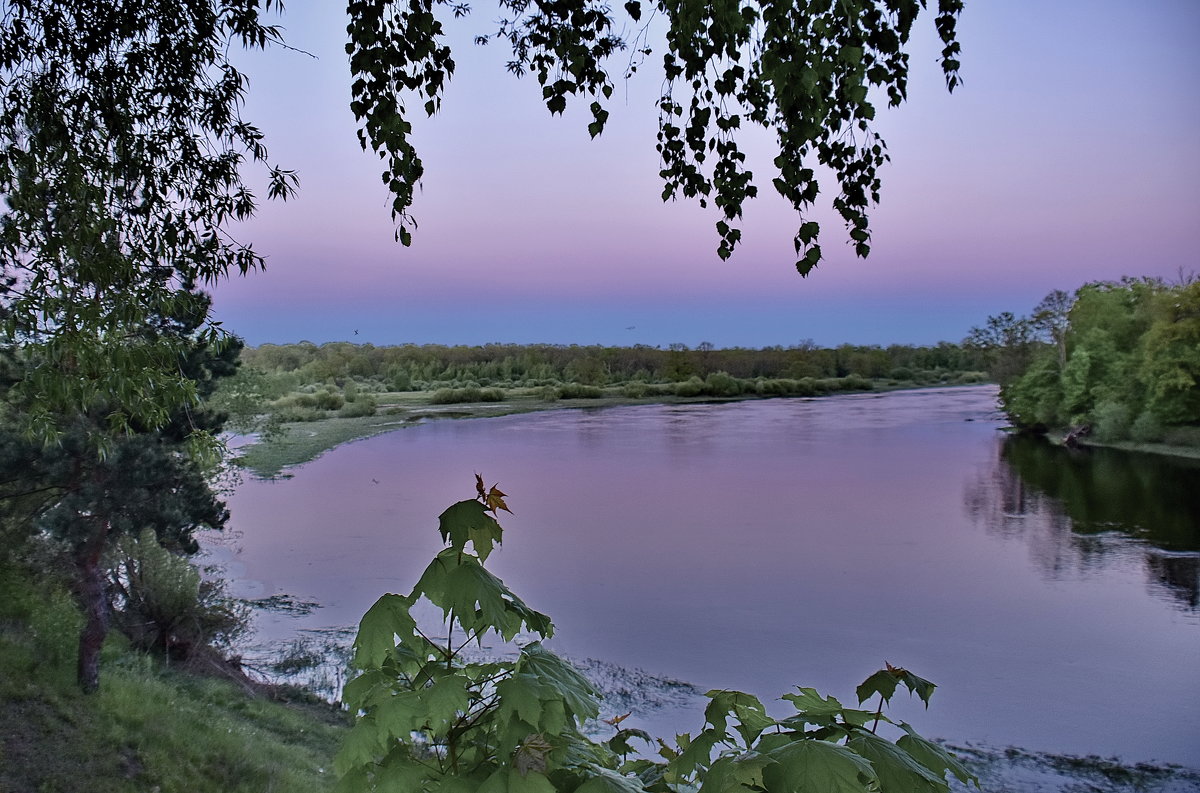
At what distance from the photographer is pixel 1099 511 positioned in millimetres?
12867

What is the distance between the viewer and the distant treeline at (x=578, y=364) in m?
15.0

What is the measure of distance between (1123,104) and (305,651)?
13921mm

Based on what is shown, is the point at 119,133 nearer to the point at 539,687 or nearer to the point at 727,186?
the point at 727,186

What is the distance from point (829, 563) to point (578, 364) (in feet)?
47.5

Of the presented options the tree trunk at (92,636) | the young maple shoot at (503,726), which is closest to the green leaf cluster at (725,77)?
the young maple shoot at (503,726)

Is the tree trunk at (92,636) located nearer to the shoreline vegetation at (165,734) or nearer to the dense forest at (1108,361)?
the shoreline vegetation at (165,734)

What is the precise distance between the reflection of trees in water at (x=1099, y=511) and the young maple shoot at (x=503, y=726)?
1041 centimetres

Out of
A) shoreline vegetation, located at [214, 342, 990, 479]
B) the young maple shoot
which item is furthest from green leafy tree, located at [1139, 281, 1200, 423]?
the young maple shoot

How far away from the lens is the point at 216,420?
19.4 ft

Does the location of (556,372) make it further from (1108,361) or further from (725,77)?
(725,77)

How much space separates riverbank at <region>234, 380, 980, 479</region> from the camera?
45.9 ft

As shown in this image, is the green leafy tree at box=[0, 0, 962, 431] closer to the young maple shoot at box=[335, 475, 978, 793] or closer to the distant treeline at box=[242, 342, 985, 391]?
the young maple shoot at box=[335, 475, 978, 793]

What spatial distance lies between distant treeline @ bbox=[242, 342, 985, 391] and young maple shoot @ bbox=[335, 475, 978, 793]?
10386 millimetres

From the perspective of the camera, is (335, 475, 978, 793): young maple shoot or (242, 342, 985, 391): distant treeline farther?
(242, 342, 985, 391): distant treeline
